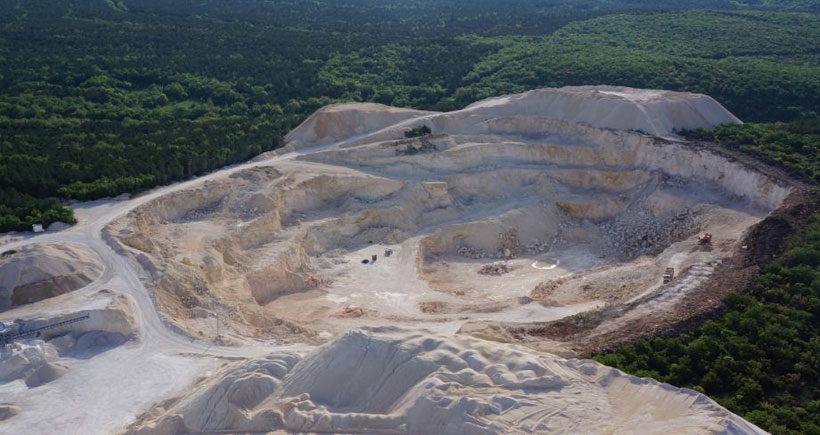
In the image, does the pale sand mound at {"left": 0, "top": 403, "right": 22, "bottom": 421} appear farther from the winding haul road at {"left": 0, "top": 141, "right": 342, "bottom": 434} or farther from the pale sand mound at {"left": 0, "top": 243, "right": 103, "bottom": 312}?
the pale sand mound at {"left": 0, "top": 243, "right": 103, "bottom": 312}

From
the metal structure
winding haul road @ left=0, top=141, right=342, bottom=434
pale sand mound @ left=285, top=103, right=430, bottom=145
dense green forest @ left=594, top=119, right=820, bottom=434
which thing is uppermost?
pale sand mound @ left=285, top=103, right=430, bottom=145

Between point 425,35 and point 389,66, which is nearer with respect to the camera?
point 389,66

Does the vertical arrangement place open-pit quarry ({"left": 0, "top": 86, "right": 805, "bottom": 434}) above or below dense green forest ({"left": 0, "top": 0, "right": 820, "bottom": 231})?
below

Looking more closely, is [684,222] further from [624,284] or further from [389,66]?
[389,66]

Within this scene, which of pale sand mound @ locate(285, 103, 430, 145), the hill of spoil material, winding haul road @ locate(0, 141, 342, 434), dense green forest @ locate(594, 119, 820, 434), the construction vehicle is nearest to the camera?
dense green forest @ locate(594, 119, 820, 434)

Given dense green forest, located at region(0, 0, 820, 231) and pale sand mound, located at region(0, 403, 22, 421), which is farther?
dense green forest, located at region(0, 0, 820, 231)

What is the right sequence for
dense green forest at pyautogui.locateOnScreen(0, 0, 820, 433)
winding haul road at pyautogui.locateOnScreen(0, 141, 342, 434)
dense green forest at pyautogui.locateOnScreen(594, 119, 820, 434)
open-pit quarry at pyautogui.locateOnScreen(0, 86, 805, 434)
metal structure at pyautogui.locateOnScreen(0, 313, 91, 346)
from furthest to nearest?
metal structure at pyautogui.locateOnScreen(0, 313, 91, 346) < dense green forest at pyautogui.locateOnScreen(0, 0, 820, 433) < winding haul road at pyautogui.locateOnScreen(0, 141, 342, 434) < dense green forest at pyautogui.locateOnScreen(594, 119, 820, 434) < open-pit quarry at pyautogui.locateOnScreen(0, 86, 805, 434)

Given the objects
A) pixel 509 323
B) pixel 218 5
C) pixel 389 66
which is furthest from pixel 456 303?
pixel 218 5

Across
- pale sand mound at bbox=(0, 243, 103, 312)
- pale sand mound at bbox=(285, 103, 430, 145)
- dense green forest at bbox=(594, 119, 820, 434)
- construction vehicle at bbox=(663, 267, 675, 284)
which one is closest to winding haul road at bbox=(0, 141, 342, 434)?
pale sand mound at bbox=(0, 243, 103, 312)
